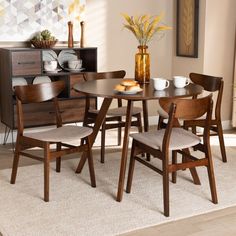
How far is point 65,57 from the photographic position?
192 inches

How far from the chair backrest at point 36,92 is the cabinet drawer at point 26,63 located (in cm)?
91

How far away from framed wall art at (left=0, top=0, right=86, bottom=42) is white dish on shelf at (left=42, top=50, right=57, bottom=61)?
7.0 inches

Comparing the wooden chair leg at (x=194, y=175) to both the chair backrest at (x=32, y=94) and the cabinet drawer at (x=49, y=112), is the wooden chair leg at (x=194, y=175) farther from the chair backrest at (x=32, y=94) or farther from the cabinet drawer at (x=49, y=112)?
the cabinet drawer at (x=49, y=112)

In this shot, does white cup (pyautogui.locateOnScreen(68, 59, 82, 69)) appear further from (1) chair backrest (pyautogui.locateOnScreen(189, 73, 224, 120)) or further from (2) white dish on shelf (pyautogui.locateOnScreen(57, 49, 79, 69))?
(1) chair backrest (pyautogui.locateOnScreen(189, 73, 224, 120))

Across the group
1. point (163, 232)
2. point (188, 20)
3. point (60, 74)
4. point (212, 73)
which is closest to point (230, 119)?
point (212, 73)

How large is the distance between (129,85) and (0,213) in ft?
4.08

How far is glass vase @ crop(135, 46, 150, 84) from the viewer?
3.57m

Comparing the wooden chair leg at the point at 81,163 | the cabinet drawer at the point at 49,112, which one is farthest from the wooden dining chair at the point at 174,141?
the cabinet drawer at the point at 49,112

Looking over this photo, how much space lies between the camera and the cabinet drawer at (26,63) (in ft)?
14.0

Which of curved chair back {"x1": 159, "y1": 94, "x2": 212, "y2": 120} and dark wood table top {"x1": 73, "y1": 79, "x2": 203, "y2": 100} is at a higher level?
dark wood table top {"x1": 73, "y1": 79, "x2": 203, "y2": 100}

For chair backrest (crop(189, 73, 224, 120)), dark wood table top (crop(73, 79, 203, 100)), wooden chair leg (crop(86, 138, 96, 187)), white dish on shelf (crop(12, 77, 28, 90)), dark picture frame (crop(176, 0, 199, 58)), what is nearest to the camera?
dark wood table top (crop(73, 79, 203, 100))

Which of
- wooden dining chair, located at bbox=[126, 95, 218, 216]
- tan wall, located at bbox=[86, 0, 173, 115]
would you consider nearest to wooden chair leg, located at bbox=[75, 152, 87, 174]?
wooden dining chair, located at bbox=[126, 95, 218, 216]

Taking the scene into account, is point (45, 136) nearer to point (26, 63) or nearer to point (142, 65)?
point (142, 65)

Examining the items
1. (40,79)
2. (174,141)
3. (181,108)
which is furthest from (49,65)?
(181,108)
